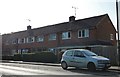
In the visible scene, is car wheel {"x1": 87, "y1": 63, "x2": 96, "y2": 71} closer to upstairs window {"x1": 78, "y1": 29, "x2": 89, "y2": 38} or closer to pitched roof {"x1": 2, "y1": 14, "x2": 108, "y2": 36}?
pitched roof {"x1": 2, "y1": 14, "x2": 108, "y2": 36}

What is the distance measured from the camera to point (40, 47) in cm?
5603

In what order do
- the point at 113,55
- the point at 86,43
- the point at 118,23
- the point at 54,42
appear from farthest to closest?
the point at 54,42 < the point at 86,43 < the point at 113,55 < the point at 118,23

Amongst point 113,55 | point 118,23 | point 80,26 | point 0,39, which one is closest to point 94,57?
point 118,23

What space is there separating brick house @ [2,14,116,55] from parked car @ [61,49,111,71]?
13626mm

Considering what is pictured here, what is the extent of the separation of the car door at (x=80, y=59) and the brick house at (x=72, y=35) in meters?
14.1

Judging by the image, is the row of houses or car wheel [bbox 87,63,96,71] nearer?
car wheel [bbox 87,63,96,71]

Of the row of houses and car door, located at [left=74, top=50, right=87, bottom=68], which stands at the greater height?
the row of houses

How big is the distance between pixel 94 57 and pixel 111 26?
28566 millimetres

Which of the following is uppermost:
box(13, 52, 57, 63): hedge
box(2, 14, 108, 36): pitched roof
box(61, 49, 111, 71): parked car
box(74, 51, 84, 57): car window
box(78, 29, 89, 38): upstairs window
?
box(2, 14, 108, 36): pitched roof

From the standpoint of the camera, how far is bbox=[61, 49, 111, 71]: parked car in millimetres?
20344

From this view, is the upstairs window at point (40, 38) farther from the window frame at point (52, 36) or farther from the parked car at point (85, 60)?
the parked car at point (85, 60)

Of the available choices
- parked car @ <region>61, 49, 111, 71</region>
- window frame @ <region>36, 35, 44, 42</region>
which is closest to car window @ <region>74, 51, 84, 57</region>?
parked car @ <region>61, 49, 111, 71</region>

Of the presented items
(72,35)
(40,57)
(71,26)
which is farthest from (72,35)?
(40,57)

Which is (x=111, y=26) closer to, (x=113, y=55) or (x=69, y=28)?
(x=69, y=28)
